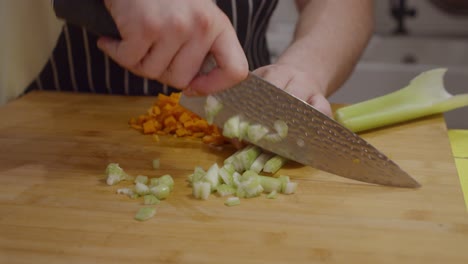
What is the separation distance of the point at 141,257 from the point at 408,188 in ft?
1.57

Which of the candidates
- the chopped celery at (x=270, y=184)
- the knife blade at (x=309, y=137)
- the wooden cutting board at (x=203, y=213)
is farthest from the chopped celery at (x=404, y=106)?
the chopped celery at (x=270, y=184)

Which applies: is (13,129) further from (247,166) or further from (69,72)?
(247,166)

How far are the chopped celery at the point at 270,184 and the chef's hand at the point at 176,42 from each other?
0.17 meters

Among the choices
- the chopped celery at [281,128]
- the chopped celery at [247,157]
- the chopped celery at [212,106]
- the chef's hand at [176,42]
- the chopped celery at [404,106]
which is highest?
the chef's hand at [176,42]

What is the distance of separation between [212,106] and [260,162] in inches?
5.6

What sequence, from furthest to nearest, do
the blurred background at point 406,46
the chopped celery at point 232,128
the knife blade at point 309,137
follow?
the blurred background at point 406,46 < the chopped celery at point 232,128 < the knife blade at point 309,137

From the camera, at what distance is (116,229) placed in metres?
0.93

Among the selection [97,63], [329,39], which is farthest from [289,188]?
[97,63]

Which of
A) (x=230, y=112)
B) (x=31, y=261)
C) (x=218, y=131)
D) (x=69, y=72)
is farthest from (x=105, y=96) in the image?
(x=31, y=261)

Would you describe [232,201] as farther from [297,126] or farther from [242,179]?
[297,126]

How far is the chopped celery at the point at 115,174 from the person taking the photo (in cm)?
110

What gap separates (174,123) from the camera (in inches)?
53.7

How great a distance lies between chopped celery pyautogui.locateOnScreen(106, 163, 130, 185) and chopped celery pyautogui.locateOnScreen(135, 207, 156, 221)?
0.13m

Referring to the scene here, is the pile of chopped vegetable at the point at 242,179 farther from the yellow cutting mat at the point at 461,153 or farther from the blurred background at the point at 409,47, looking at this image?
the blurred background at the point at 409,47
